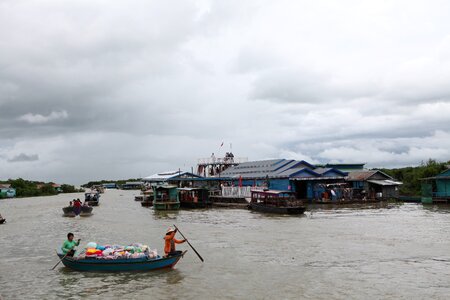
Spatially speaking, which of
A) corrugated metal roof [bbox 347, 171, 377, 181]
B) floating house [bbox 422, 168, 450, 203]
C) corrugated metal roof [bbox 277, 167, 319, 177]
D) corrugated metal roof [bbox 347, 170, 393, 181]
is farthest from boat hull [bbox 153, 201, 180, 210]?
floating house [bbox 422, 168, 450, 203]

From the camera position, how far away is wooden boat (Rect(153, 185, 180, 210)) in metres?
48.9

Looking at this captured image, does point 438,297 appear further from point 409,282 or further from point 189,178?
point 189,178

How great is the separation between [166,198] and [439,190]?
30590mm

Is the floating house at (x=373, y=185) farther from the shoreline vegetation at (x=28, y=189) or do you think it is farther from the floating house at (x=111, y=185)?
the floating house at (x=111, y=185)

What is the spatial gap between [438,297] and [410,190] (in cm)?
5206

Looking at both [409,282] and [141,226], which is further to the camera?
[141,226]

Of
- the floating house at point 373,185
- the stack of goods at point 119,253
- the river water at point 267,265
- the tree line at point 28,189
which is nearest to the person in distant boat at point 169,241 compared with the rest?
the stack of goods at point 119,253

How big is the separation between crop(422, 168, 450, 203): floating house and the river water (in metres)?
17.8

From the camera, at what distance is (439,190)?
48.2 m

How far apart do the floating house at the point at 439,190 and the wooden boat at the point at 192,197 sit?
24.8 metres

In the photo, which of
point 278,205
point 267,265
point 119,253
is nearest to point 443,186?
point 278,205

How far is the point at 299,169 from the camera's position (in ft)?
180

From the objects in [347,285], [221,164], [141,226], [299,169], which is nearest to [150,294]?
[347,285]

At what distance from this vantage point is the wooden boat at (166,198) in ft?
161
